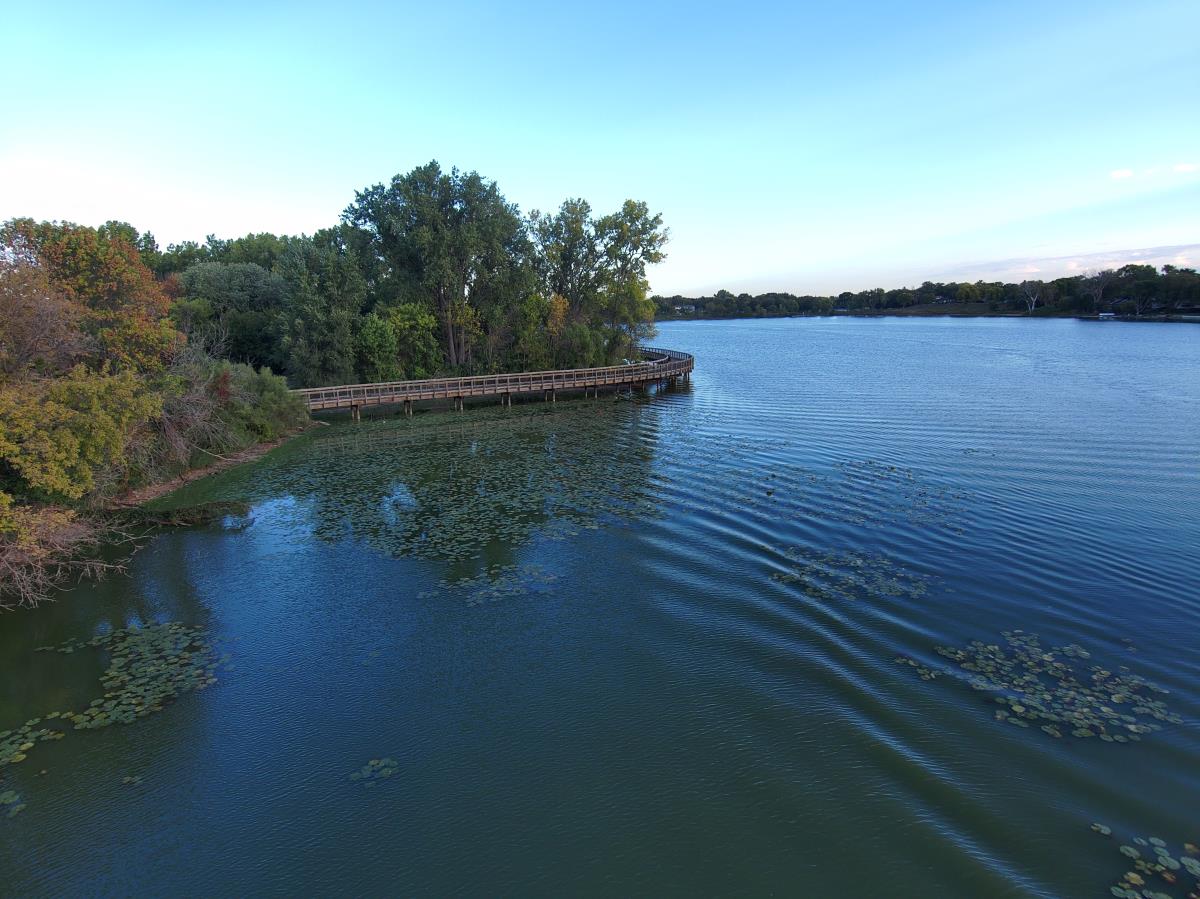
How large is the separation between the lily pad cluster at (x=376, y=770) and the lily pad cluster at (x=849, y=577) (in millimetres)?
8311

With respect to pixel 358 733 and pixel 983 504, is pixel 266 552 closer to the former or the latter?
pixel 358 733

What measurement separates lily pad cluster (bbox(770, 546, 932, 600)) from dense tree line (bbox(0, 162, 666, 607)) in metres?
15.9

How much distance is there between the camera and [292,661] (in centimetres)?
1055

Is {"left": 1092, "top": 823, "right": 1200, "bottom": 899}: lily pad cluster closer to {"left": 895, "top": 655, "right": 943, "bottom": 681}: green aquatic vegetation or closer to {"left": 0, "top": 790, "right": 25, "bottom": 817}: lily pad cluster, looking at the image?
{"left": 895, "top": 655, "right": 943, "bottom": 681}: green aquatic vegetation

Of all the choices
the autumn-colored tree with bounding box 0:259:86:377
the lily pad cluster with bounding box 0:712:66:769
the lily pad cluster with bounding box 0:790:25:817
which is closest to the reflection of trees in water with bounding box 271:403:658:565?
the lily pad cluster with bounding box 0:712:66:769

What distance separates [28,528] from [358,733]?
9019 mm

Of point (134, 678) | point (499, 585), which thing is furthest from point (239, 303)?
point (499, 585)

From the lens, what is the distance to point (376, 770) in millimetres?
7930

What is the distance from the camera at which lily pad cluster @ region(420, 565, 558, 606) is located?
506 inches

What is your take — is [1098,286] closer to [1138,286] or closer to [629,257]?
[1138,286]

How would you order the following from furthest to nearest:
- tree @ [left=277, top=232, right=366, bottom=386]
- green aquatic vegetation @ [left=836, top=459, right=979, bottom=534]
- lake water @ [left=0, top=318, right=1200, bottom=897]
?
tree @ [left=277, top=232, right=366, bottom=386], green aquatic vegetation @ [left=836, top=459, right=979, bottom=534], lake water @ [left=0, top=318, right=1200, bottom=897]

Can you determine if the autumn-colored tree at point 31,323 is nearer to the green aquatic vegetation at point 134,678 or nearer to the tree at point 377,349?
the green aquatic vegetation at point 134,678

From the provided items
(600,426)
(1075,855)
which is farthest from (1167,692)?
(600,426)

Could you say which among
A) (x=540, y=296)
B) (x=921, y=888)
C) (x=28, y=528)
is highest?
(x=540, y=296)
